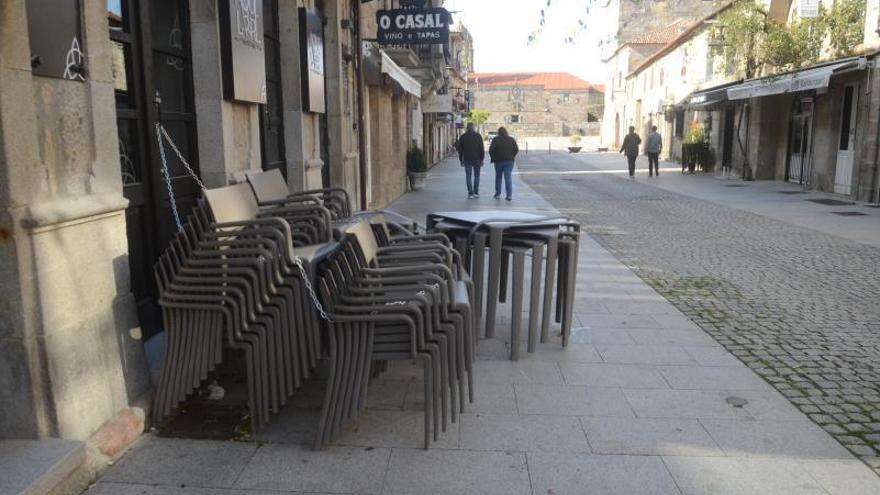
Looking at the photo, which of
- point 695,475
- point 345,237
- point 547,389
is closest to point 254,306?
point 345,237

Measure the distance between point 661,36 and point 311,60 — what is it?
1780 inches

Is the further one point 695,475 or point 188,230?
point 188,230

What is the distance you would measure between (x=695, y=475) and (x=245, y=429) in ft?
6.97

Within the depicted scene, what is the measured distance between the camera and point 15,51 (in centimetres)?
256

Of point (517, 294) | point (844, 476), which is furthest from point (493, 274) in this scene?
point (844, 476)

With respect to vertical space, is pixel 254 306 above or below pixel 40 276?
below

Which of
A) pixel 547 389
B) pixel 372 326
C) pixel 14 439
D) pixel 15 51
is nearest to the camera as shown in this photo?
pixel 15 51

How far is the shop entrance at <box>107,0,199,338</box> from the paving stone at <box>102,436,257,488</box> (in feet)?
3.51

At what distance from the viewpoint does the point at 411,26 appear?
1160 cm

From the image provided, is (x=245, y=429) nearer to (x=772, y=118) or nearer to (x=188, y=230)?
(x=188, y=230)

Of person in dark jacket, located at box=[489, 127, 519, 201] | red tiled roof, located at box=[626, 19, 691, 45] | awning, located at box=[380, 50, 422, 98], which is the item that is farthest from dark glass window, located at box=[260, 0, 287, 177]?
red tiled roof, located at box=[626, 19, 691, 45]

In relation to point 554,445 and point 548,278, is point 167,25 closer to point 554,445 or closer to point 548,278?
point 548,278

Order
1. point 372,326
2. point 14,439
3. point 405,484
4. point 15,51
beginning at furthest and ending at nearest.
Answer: point 372,326 < point 405,484 < point 14,439 < point 15,51

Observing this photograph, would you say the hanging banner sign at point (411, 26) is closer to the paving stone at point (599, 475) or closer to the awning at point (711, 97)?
the paving stone at point (599, 475)
